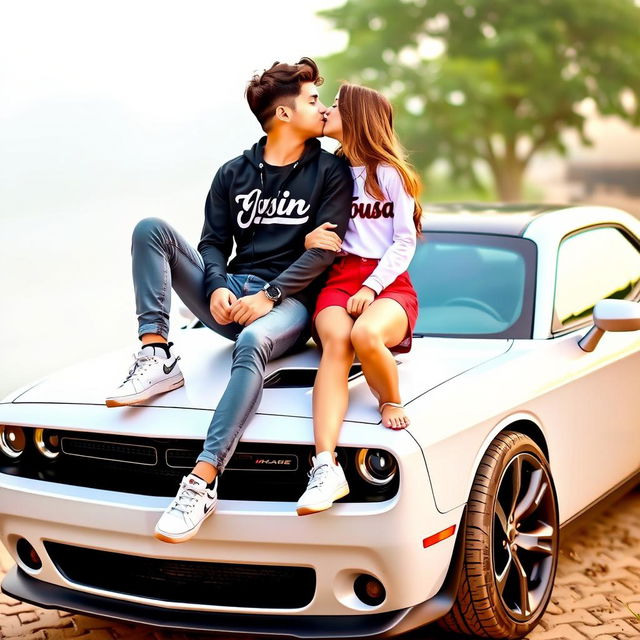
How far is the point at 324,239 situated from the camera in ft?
13.3

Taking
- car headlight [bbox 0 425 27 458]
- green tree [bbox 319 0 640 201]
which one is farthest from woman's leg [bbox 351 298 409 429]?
green tree [bbox 319 0 640 201]

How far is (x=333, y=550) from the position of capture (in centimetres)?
340

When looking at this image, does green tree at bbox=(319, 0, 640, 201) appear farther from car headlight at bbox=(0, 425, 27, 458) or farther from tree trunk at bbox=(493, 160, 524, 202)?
car headlight at bbox=(0, 425, 27, 458)

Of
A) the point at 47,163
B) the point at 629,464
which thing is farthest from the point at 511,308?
the point at 47,163

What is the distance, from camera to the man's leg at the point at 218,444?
336 centimetres

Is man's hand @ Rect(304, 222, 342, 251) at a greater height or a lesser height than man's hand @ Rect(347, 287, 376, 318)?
greater

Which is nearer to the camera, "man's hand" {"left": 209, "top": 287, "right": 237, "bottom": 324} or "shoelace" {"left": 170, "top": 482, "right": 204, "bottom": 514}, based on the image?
"shoelace" {"left": 170, "top": 482, "right": 204, "bottom": 514}

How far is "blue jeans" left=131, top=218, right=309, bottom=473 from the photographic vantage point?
346 cm

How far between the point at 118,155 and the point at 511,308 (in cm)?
1422

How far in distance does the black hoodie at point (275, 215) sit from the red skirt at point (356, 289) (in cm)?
8

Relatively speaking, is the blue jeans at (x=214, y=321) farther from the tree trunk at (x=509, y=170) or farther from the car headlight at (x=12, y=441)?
the tree trunk at (x=509, y=170)

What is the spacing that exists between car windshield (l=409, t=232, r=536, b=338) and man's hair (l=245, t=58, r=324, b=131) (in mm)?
1024

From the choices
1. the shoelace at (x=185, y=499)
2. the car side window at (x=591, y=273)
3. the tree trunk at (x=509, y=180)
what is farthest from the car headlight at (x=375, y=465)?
the tree trunk at (x=509, y=180)

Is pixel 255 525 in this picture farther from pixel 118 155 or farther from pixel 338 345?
pixel 118 155
